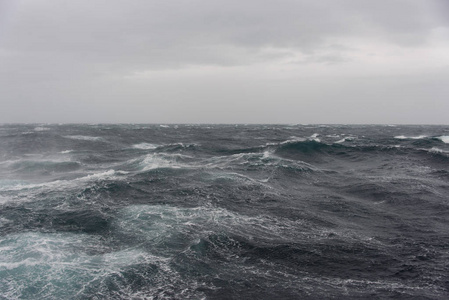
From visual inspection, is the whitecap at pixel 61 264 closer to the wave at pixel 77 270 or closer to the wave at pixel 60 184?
the wave at pixel 77 270

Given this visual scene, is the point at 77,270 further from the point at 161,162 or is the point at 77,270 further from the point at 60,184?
the point at 161,162

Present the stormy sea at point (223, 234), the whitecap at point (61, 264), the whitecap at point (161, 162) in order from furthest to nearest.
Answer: the whitecap at point (161, 162)
the stormy sea at point (223, 234)
the whitecap at point (61, 264)

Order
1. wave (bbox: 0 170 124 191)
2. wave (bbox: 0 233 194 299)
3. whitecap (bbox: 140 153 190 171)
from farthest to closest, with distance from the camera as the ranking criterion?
1. whitecap (bbox: 140 153 190 171)
2. wave (bbox: 0 170 124 191)
3. wave (bbox: 0 233 194 299)

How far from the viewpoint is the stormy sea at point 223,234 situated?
12156 millimetres

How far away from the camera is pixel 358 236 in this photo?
1688 cm

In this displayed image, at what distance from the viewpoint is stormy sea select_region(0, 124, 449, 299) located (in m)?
12.2

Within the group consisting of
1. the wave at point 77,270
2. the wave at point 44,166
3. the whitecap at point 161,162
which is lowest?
the wave at point 77,270

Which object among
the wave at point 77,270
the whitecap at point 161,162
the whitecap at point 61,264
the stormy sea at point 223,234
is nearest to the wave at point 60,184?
the stormy sea at point 223,234

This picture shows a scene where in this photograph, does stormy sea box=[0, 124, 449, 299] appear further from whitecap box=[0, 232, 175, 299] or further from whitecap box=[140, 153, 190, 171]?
whitecap box=[140, 153, 190, 171]

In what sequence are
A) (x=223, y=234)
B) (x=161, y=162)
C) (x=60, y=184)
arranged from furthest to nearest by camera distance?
(x=161, y=162) < (x=60, y=184) < (x=223, y=234)

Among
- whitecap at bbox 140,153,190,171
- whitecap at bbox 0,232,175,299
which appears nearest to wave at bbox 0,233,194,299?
whitecap at bbox 0,232,175,299

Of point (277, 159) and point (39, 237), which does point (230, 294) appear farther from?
point (277, 159)

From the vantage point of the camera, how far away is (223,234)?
55.4 ft

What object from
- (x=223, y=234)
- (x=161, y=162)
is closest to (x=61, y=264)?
(x=223, y=234)
